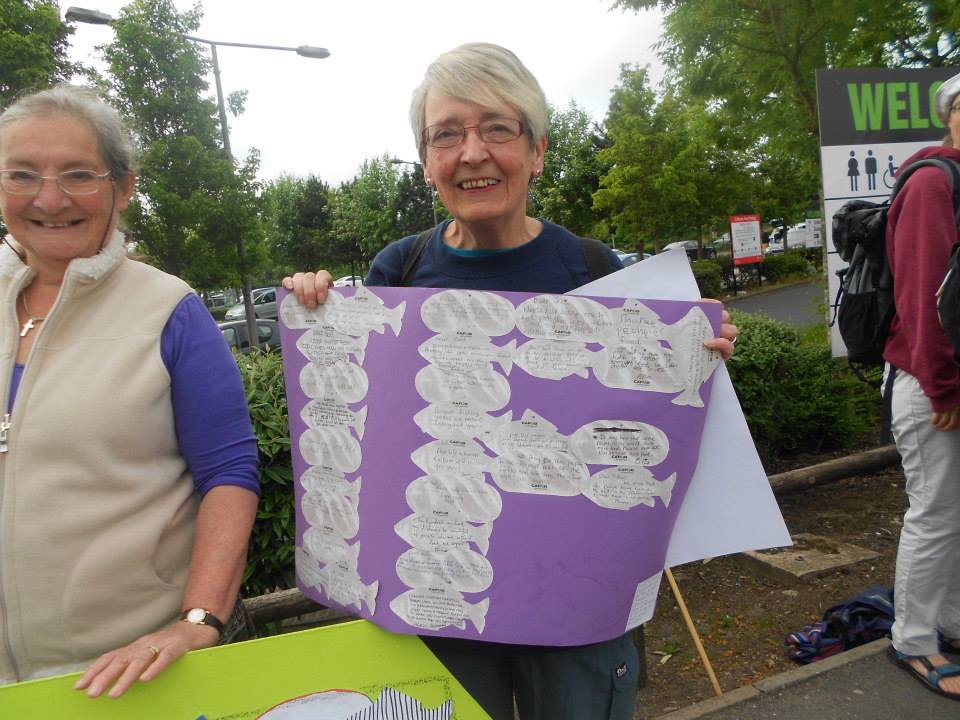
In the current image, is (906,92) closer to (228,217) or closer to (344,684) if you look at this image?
(344,684)

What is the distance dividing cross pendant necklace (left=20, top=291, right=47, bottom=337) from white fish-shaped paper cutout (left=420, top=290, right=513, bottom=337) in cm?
83

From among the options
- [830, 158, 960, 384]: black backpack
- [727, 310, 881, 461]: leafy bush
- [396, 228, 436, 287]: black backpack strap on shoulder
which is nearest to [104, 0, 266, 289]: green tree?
[727, 310, 881, 461]: leafy bush

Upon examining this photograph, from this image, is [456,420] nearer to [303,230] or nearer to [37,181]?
[37,181]

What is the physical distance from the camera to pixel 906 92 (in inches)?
248

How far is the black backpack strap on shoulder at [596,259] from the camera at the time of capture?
1.72 meters

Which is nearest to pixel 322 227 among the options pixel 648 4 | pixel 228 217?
pixel 228 217

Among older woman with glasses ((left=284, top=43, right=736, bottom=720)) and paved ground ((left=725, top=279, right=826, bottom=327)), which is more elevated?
older woman with glasses ((left=284, top=43, right=736, bottom=720))

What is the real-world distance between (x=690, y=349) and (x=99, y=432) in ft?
3.99

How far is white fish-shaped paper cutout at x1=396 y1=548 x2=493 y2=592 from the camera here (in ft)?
4.86

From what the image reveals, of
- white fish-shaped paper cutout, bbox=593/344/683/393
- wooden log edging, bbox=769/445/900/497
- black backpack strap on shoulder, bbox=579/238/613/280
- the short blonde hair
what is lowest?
wooden log edging, bbox=769/445/900/497

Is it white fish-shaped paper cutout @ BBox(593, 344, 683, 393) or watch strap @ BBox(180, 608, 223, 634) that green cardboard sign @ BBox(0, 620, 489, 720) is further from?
white fish-shaped paper cutout @ BBox(593, 344, 683, 393)

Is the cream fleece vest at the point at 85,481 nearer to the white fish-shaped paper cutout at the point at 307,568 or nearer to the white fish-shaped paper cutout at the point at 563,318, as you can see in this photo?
the white fish-shaped paper cutout at the point at 307,568

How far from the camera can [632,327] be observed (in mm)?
1467

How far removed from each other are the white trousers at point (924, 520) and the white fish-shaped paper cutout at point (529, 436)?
2.15 m
